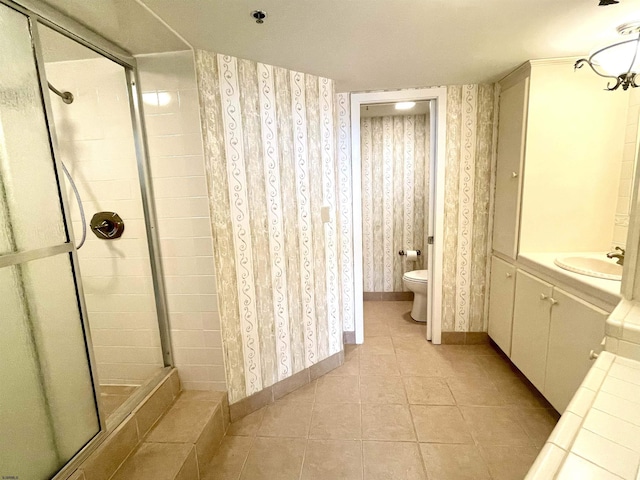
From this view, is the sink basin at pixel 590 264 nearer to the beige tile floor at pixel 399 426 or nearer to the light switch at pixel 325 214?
the beige tile floor at pixel 399 426

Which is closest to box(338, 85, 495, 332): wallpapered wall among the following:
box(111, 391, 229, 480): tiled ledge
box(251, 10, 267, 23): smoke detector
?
box(251, 10, 267, 23): smoke detector

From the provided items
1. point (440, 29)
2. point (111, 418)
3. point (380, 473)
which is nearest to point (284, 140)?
point (440, 29)

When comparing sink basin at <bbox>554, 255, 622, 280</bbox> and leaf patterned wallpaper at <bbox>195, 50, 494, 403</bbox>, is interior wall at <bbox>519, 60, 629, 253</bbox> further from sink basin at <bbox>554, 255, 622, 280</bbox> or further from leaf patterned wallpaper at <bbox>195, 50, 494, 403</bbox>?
leaf patterned wallpaper at <bbox>195, 50, 494, 403</bbox>

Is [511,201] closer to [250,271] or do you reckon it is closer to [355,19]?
[355,19]

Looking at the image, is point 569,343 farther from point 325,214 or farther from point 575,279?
point 325,214

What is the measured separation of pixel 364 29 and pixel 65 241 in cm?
159

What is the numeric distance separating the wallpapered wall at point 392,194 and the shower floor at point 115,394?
2568 mm

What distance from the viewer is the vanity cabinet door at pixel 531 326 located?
5.60 ft

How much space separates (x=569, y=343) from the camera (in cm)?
151

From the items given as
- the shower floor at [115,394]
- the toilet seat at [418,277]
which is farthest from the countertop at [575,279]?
the shower floor at [115,394]

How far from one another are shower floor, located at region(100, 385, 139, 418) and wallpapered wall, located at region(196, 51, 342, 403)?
63 cm

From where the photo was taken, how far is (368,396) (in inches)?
76.9

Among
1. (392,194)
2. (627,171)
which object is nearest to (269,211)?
(392,194)

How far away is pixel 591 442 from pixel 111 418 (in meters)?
1.72
